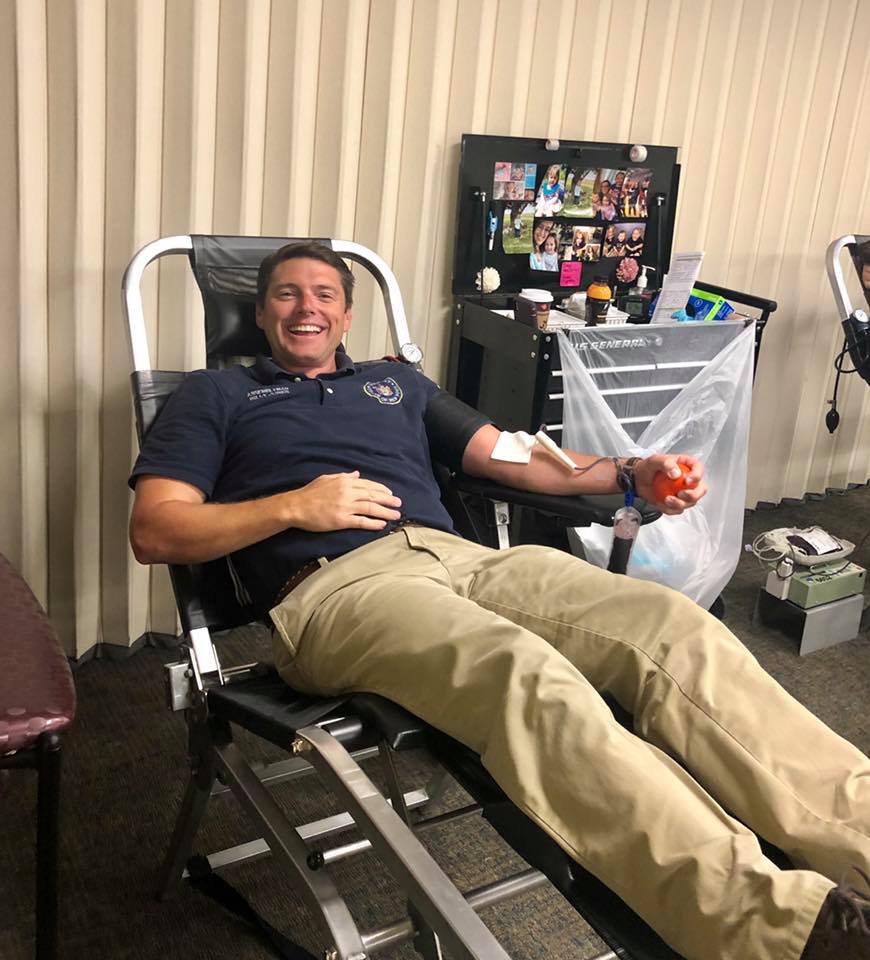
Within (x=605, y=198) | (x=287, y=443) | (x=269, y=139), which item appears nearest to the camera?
(x=287, y=443)

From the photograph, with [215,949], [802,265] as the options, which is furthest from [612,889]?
[802,265]

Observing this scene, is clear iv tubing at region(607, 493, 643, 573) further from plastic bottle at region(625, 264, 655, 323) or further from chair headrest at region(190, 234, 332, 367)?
plastic bottle at region(625, 264, 655, 323)

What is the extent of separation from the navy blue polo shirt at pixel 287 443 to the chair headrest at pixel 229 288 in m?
0.16

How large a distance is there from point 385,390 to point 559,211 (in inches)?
45.9

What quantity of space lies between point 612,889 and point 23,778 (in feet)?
4.52

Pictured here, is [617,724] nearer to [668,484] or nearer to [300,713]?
[300,713]

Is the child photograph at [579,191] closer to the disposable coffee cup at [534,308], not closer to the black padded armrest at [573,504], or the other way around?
the disposable coffee cup at [534,308]

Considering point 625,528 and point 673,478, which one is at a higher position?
point 673,478

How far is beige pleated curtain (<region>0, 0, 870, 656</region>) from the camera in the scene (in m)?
2.06

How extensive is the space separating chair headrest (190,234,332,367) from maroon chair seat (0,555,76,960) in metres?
0.68

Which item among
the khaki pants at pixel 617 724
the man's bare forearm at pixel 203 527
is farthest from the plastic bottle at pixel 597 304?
the man's bare forearm at pixel 203 527

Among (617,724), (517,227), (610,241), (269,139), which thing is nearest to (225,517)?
(617,724)

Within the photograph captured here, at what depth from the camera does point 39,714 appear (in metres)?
1.29

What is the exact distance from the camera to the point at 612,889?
1.08m
